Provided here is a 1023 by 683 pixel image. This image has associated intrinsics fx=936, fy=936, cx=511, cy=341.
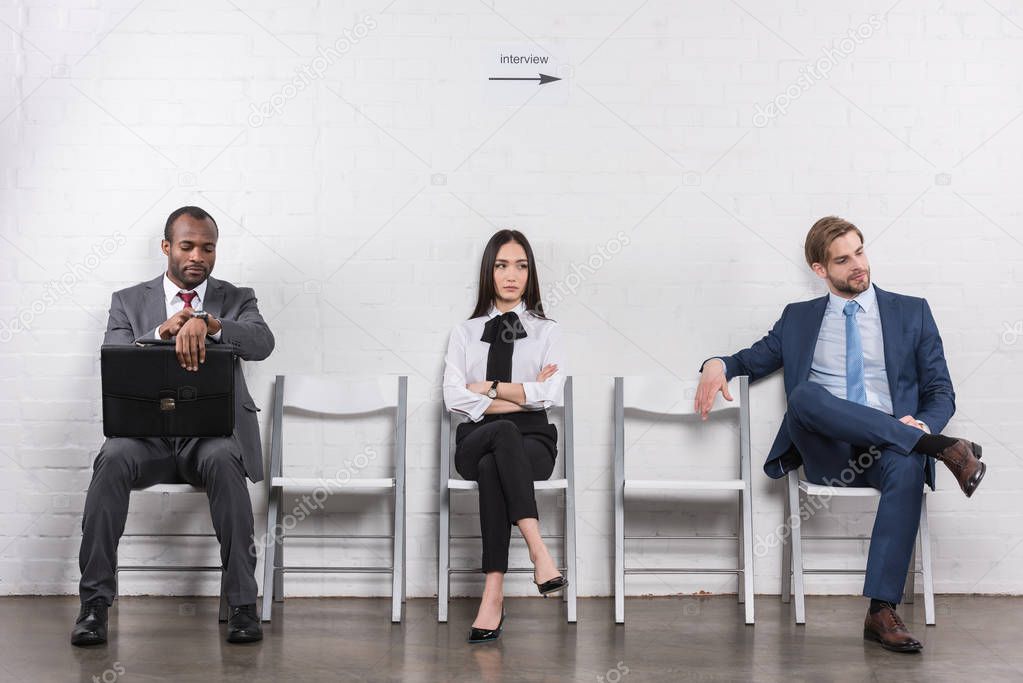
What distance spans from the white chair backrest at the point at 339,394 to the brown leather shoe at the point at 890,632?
5.84 feet

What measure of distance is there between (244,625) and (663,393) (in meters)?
1.67

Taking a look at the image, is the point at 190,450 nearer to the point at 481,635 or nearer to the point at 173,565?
the point at 173,565

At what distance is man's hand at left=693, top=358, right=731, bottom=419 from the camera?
339 centimetres

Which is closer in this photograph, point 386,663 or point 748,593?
Result: point 386,663

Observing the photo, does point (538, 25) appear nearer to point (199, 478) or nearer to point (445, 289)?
point (445, 289)

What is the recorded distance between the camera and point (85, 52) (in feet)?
11.6

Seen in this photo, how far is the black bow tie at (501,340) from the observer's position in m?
3.39

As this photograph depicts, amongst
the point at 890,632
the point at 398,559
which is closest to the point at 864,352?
the point at 890,632

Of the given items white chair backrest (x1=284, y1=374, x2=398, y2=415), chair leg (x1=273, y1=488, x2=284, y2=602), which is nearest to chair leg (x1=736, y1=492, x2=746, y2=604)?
white chair backrest (x1=284, y1=374, x2=398, y2=415)

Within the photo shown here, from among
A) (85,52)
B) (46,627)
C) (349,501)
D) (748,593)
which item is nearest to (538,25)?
(85,52)

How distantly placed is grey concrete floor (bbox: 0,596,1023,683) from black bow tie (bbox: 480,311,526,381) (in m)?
0.85

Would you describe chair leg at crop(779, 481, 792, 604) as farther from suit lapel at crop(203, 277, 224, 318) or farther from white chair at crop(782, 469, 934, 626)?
suit lapel at crop(203, 277, 224, 318)

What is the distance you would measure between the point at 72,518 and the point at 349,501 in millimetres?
1039

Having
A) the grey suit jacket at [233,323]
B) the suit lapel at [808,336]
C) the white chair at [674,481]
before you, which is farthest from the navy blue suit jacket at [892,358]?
the grey suit jacket at [233,323]
